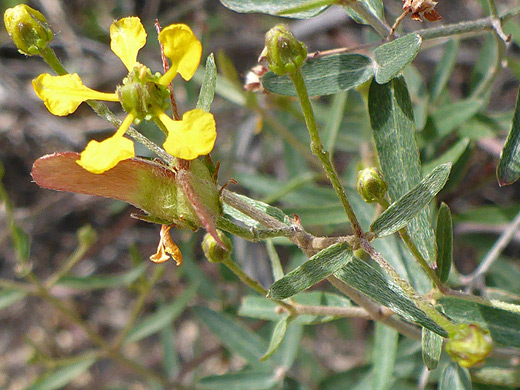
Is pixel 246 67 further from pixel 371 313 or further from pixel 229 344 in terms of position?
pixel 371 313

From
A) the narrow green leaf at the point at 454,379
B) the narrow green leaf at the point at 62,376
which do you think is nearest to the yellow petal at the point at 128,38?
the narrow green leaf at the point at 454,379

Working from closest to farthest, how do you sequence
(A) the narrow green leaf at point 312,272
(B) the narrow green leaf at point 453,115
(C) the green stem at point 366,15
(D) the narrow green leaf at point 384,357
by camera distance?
(A) the narrow green leaf at point 312,272 → (C) the green stem at point 366,15 → (D) the narrow green leaf at point 384,357 → (B) the narrow green leaf at point 453,115

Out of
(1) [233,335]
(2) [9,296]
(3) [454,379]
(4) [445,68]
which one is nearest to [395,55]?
(3) [454,379]

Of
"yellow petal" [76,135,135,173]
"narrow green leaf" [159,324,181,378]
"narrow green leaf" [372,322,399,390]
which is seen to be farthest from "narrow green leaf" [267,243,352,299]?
"narrow green leaf" [159,324,181,378]

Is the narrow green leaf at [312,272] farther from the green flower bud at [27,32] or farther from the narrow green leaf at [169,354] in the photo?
the narrow green leaf at [169,354]

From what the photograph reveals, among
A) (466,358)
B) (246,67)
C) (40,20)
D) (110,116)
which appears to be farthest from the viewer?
(246,67)

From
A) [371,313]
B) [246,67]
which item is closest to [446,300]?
[371,313]

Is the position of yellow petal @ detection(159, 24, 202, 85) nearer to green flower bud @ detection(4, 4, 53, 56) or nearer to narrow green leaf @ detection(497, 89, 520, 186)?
green flower bud @ detection(4, 4, 53, 56)
